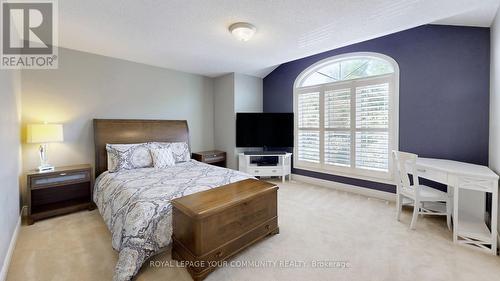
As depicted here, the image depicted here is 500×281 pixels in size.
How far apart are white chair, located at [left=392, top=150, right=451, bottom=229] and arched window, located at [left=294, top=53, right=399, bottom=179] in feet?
2.49

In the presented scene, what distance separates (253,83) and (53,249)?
4386 mm

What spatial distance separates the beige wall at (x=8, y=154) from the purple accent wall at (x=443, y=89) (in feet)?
15.4

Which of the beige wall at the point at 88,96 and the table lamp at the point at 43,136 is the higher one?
the beige wall at the point at 88,96

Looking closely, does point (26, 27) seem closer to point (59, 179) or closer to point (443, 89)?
point (59, 179)

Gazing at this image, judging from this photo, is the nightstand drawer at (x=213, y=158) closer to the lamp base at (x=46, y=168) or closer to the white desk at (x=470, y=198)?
the lamp base at (x=46, y=168)

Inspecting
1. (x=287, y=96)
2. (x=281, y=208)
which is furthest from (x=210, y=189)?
(x=287, y=96)

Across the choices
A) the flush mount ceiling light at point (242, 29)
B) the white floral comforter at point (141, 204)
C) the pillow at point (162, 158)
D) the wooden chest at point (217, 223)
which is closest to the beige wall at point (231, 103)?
the pillow at point (162, 158)

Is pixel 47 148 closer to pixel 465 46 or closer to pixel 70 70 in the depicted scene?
pixel 70 70

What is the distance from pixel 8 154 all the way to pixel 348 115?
4681 mm

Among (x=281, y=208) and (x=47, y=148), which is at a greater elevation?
(x=47, y=148)

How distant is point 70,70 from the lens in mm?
3271

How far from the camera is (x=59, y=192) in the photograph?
327 centimetres

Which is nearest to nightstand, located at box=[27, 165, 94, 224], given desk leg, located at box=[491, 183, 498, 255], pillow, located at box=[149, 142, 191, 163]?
pillow, located at box=[149, 142, 191, 163]

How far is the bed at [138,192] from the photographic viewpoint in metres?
1.80
